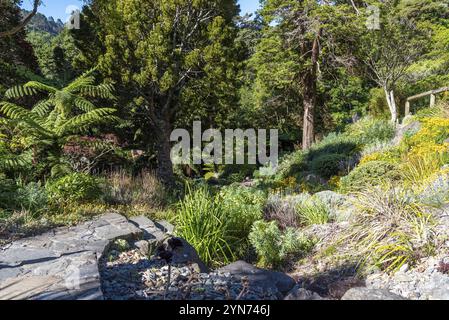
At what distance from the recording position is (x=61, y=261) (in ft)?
9.87

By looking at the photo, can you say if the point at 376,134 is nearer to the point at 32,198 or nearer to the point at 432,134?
the point at 432,134

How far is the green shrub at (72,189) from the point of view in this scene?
4.79m

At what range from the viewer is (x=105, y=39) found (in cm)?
761

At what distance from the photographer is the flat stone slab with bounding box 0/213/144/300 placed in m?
2.43

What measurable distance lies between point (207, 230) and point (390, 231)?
5.97 ft

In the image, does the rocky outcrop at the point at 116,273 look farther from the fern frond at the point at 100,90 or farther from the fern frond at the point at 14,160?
the fern frond at the point at 100,90

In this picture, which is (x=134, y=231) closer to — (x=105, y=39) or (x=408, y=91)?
(x=105, y=39)

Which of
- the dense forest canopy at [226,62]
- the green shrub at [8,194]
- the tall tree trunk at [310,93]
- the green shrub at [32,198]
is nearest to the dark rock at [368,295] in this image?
the green shrub at [32,198]

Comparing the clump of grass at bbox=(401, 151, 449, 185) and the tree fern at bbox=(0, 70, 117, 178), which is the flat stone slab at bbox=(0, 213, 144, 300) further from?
the clump of grass at bbox=(401, 151, 449, 185)

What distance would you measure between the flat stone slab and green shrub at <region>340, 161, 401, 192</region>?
12.3 ft

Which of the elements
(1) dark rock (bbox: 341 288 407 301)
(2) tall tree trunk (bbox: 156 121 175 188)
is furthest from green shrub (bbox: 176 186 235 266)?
(2) tall tree trunk (bbox: 156 121 175 188)

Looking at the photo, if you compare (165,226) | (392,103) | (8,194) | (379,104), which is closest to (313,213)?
(165,226)

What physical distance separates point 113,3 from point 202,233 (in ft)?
18.3
